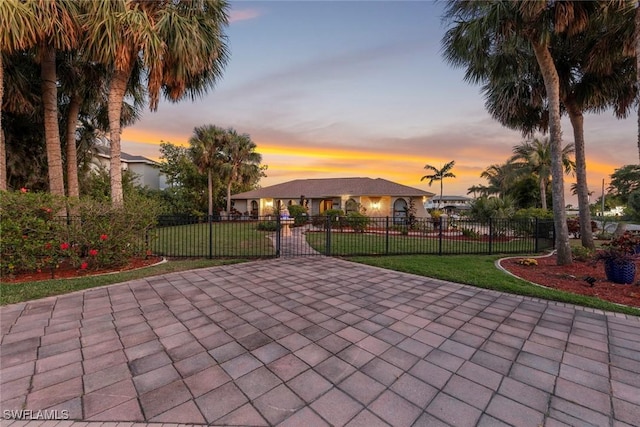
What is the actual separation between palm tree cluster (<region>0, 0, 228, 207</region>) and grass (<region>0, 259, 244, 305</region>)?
2.08 meters

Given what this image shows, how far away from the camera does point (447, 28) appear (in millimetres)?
7508

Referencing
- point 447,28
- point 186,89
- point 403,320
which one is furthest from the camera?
point 186,89

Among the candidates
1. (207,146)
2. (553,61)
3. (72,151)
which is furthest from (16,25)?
(207,146)

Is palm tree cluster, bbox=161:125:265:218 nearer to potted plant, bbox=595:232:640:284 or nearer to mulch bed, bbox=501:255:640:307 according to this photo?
mulch bed, bbox=501:255:640:307

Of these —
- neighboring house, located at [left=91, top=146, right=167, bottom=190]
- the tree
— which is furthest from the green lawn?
the tree

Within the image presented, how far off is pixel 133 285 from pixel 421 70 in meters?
11.5

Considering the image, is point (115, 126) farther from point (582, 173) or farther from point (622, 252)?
point (582, 173)

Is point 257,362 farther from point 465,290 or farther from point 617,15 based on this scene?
point 617,15

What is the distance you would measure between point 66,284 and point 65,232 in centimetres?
147

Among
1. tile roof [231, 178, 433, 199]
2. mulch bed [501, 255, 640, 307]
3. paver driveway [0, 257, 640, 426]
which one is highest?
tile roof [231, 178, 433, 199]

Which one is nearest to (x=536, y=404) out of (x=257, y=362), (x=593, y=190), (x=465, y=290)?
(x=257, y=362)

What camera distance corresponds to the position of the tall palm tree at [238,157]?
23969mm

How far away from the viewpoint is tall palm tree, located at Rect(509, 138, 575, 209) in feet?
82.4

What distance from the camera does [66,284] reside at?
15.9ft
